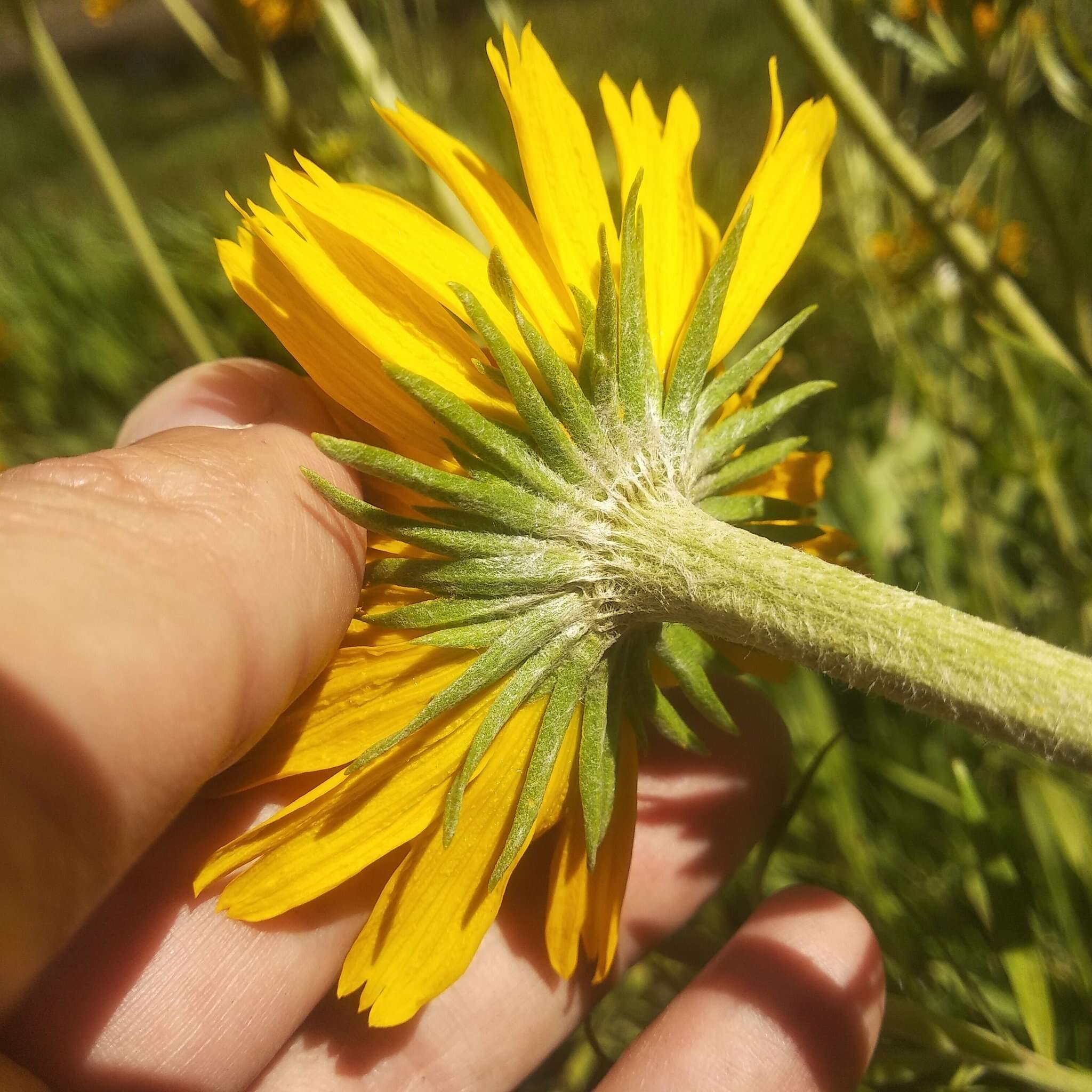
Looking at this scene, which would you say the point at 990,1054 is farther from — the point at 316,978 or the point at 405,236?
the point at 405,236

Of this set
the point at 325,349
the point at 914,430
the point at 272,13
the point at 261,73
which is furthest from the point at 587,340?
the point at 914,430

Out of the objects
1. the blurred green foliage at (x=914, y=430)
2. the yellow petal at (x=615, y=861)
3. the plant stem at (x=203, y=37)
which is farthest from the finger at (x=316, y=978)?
the plant stem at (x=203, y=37)

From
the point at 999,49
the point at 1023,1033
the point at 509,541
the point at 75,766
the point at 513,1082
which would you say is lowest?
the point at 1023,1033

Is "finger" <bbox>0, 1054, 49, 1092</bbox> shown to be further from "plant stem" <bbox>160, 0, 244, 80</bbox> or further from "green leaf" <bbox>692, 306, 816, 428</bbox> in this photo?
"plant stem" <bbox>160, 0, 244, 80</bbox>

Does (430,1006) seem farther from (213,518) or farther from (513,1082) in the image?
(213,518)

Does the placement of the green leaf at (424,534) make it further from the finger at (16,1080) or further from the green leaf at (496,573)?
the finger at (16,1080)

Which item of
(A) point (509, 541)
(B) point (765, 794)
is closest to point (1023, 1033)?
(B) point (765, 794)
